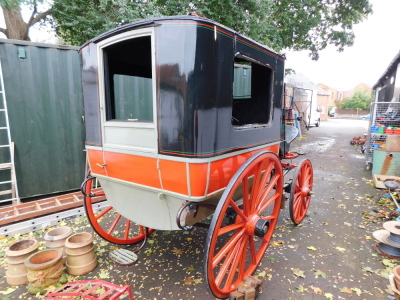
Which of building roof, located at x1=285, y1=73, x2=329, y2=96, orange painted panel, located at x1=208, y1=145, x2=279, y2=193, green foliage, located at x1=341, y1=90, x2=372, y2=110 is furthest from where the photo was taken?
green foliage, located at x1=341, y1=90, x2=372, y2=110

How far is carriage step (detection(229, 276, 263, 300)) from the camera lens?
2.19 metres

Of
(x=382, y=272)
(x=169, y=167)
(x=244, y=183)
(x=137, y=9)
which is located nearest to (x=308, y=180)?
(x=382, y=272)

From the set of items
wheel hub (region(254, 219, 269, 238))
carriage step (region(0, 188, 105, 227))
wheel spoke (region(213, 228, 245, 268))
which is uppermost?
wheel hub (region(254, 219, 269, 238))

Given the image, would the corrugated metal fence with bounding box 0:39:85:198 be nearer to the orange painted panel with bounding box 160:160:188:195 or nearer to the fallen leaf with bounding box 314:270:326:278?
the orange painted panel with bounding box 160:160:188:195

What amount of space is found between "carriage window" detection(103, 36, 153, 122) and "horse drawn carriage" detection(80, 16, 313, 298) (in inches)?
0.7

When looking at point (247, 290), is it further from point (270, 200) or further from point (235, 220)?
point (270, 200)

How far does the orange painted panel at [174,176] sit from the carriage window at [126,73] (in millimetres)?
575

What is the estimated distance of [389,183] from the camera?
4418 millimetres

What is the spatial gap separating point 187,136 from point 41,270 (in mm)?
2132

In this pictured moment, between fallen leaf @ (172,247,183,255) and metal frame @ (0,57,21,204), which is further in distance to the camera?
metal frame @ (0,57,21,204)

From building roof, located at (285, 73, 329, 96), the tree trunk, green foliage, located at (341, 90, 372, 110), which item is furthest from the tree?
green foliage, located at (341, 90, 372, 110)

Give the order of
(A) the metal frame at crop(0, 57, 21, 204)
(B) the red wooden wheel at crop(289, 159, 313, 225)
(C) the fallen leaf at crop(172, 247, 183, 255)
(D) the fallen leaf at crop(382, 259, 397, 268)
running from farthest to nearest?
(A) the metal frame at crop(0, 57, 21, 204) < (B) the red wooden wheel at crop(289, 159, 313, 225) < (C) the fallen leaf at crop(172, 247, 183, 255) < (D) the fallen leaf at crop(382, 259, 397, 268)

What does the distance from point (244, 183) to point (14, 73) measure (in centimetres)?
447

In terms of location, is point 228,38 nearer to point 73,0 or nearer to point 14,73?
point 14,73
